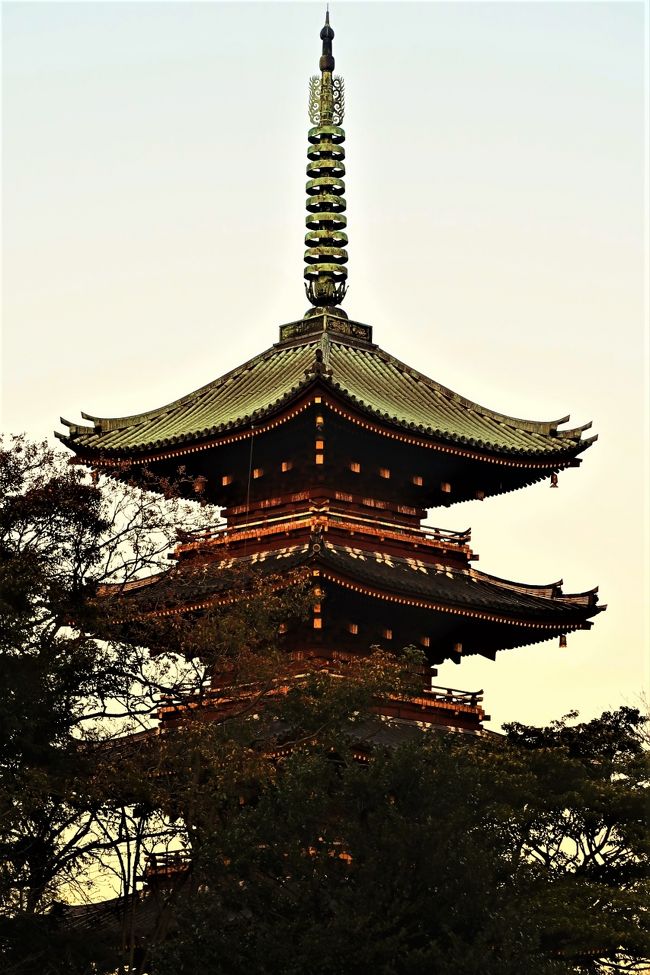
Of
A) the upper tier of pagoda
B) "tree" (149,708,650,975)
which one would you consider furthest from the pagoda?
"tree" (149,708,650,975)

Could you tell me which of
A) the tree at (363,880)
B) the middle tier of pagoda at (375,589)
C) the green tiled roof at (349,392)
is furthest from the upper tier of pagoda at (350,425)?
the tree at (363,880)

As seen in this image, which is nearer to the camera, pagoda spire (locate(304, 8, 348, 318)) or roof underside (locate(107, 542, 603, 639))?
roof underside (locate(107, 542, 603, 639))

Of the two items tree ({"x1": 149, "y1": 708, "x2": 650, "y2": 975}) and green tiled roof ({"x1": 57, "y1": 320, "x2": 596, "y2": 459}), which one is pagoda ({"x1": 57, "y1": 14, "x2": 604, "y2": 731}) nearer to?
green tiled roof ({"x1": 57, "y1": 320, "x2": 596, "y2": 459})

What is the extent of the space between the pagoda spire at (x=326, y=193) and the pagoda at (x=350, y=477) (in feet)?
0.22

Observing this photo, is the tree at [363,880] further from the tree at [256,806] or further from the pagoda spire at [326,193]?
the pagoda spire at [326,193]

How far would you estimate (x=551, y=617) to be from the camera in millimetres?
44969

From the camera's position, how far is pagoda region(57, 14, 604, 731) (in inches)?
1688

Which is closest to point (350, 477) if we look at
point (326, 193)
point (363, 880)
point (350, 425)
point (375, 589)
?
A: point (350, 425)

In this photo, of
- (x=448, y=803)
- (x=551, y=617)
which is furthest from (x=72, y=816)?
(x=551, y=617)

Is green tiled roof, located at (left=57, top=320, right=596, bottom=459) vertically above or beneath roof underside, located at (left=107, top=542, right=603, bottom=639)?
above

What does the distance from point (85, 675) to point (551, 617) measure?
1345cm

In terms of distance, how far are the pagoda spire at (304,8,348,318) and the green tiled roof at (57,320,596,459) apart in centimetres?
148

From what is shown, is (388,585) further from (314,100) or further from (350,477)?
(314,100)

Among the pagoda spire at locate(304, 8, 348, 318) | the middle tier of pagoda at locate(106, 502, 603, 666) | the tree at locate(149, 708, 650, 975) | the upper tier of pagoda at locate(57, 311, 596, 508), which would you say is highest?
the pagoda spire at locate(304, 8, 348, 318)
